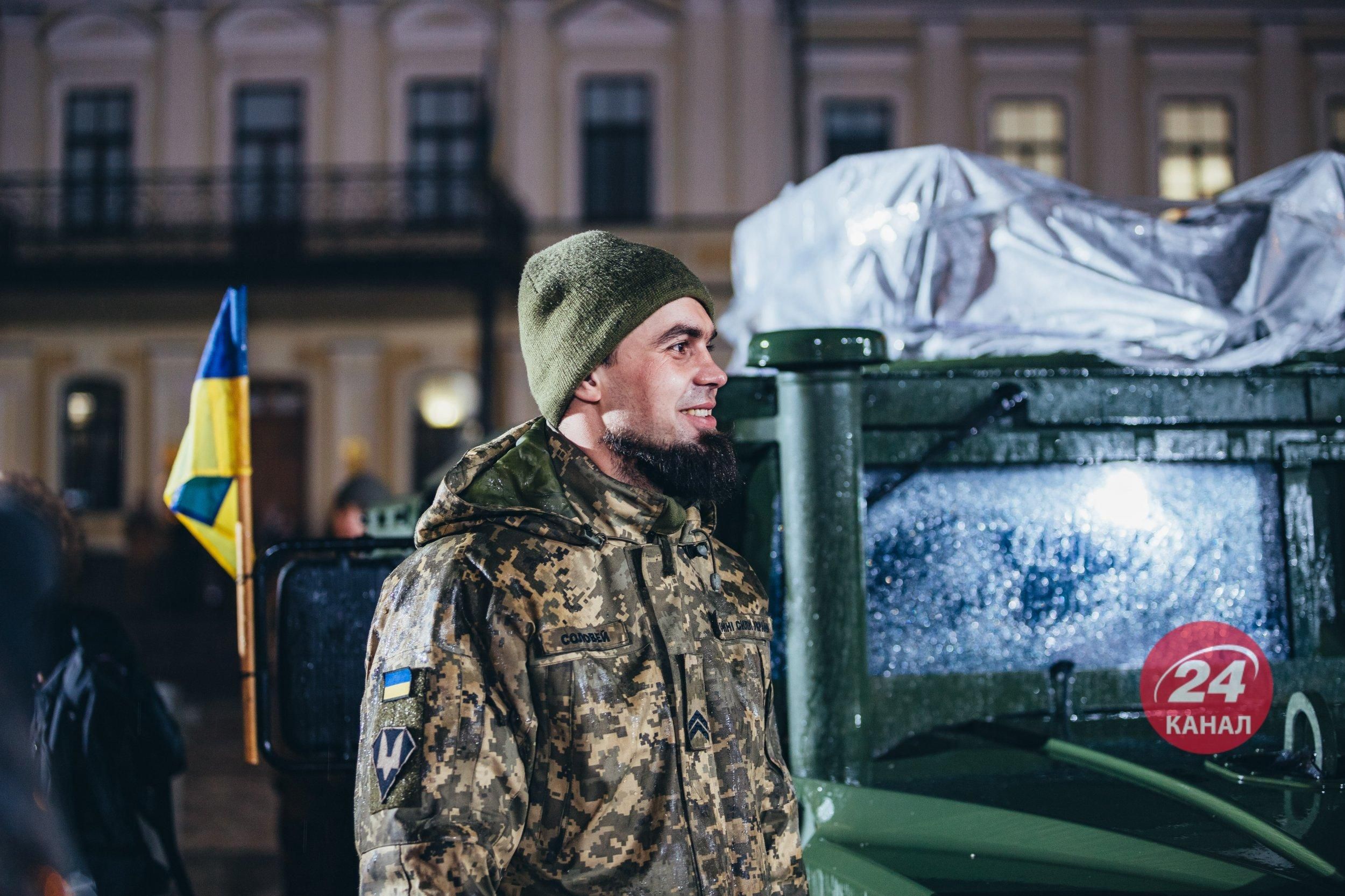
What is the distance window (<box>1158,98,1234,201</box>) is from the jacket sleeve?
60.5ft

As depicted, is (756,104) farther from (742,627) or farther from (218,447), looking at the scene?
(742,627)

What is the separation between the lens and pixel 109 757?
2838 mm

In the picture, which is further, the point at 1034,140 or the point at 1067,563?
the point at 1034,140

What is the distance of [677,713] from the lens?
1.58 metres

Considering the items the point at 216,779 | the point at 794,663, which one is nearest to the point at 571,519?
the point at 794,663

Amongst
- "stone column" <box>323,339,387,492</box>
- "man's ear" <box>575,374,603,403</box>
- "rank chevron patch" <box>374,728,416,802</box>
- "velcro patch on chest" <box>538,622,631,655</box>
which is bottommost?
"rank chevron patch" <box>374,728,416,802</box>

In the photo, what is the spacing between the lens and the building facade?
57.7 ft

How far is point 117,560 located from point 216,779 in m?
10.6

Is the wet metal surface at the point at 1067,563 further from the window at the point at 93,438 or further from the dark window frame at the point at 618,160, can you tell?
the window at the point at 93,438

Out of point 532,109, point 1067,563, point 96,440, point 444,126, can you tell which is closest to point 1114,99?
point 532,109

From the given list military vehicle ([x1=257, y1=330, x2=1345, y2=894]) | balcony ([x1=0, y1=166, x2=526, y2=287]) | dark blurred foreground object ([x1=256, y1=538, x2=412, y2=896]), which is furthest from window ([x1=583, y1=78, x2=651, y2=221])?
military vehicle ([x1=257, y1=330, x2=1345, y2=894])

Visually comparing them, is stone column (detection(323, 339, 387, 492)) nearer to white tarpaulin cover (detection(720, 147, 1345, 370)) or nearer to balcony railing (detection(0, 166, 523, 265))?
balcony railing (detection(0, 166, 523, 265))

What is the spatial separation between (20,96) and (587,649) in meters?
20.2

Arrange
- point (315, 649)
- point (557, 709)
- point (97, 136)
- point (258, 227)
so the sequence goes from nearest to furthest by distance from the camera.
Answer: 1. point (557, 709)
2. point (315, 649)
3. point (258, 227)
4. point (97, 136)
